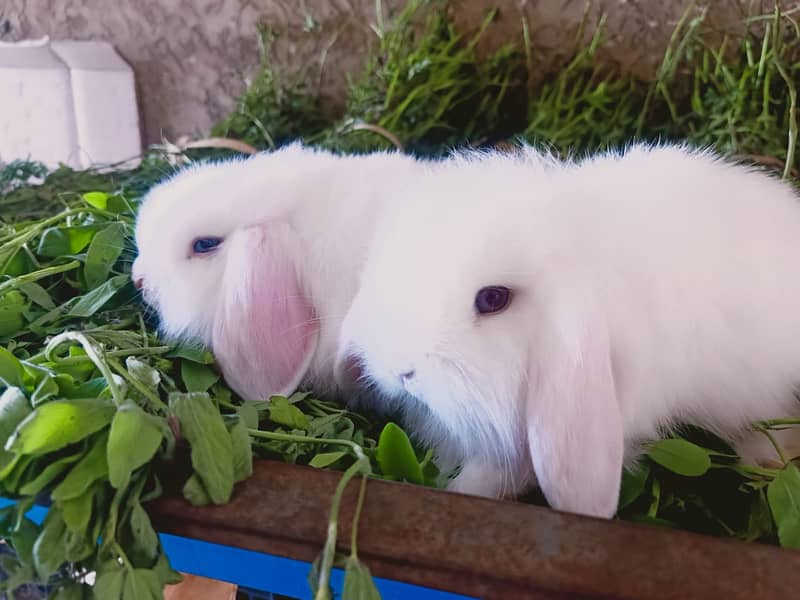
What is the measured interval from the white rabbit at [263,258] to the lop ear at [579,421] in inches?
14.8

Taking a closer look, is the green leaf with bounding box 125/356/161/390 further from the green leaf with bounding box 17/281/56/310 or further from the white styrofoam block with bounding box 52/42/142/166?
the white styrofoam block with bounding box 52/42/142/166

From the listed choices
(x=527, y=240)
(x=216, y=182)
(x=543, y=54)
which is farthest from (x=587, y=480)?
(x=543, y=54)

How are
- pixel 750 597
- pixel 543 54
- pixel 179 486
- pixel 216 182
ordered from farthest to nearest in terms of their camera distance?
pixel 543 54
pixel 216 182
pixel 179 486
pixel 750 597

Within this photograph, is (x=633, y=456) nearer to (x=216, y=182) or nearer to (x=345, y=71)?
(x=216, y=182)

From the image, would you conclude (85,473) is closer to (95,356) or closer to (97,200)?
(95,356)

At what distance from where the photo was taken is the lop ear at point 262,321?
96cm

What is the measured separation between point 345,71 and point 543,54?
0.51m

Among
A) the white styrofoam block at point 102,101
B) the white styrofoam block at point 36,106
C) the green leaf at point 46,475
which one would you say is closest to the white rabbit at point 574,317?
the green leaf at point 46,475

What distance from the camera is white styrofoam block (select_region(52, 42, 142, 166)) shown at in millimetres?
2014

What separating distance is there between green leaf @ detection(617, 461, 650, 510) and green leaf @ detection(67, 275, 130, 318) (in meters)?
0.74

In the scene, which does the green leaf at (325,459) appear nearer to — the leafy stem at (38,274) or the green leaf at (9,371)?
the green leaf at (9,371)

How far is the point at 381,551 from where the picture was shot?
58 cm

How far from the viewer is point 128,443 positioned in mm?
612

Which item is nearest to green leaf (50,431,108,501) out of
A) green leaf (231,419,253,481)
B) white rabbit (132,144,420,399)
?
green leaf (231,419,253,481)
